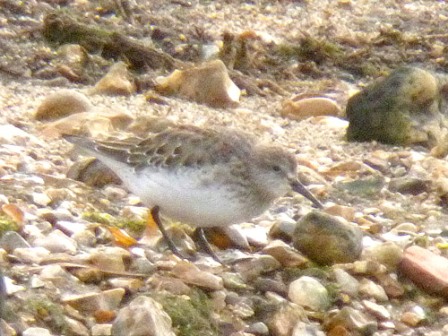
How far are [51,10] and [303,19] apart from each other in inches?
92.4

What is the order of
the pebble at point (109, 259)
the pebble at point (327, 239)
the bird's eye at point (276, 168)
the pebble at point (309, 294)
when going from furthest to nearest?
the bird's eye at point (276, 168) < the pebble at point (327, 239) < the pebble at point (309, 294) < the pebble at point (109, 259)

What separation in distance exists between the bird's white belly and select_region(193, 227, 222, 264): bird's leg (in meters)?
0.16

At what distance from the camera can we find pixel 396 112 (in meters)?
7.79

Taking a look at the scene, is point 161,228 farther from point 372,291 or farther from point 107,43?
point 107,43

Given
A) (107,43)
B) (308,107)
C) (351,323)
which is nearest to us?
(351,323)

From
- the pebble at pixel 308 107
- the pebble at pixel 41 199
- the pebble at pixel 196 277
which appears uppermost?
the pebble at pixel 196 277

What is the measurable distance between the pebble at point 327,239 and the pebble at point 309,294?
0.25 m

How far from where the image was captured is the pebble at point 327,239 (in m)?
5.63

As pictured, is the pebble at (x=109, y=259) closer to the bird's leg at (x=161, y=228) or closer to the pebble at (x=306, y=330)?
the bird's leg at (x=161, y=228)

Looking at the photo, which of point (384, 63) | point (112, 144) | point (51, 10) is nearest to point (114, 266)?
point (112, 144)

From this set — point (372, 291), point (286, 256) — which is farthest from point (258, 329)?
point (372, 291)

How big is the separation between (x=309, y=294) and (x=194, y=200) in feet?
2.32

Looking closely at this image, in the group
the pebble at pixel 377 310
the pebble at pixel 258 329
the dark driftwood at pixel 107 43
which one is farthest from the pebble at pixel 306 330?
the dark driftwood at pixel 107 43

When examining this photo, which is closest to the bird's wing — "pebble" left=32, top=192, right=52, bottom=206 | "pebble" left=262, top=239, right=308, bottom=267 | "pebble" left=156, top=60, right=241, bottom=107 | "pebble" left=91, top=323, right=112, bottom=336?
"pebble" left=32, top=192, right=52, bottom=206
